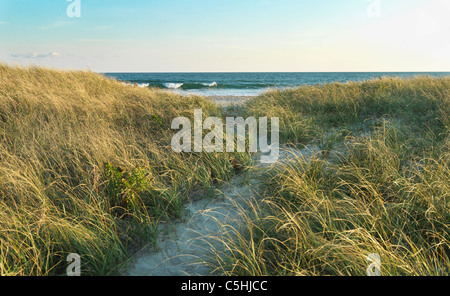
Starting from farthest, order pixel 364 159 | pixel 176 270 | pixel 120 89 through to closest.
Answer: pixel 120 89 < pixel 364 159 < pixel 176 270

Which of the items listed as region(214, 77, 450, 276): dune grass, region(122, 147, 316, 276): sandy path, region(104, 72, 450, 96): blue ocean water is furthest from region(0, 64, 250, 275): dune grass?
region(104, 72, 450, 96): blue ocean water

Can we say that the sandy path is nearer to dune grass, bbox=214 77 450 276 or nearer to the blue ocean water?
dune grass, bbox=214 77 450 276

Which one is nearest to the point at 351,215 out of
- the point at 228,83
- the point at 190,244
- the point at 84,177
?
the point at 190,244

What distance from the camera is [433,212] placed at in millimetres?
2373

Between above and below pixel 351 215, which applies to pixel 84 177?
above

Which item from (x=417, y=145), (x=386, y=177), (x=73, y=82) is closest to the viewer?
(x=386, y=177)

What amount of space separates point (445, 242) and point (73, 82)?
8043 mm

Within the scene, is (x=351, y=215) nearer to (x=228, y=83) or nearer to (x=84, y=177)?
(x=84, y=177)

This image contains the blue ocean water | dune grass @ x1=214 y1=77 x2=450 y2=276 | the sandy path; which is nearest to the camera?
dune grass @ x1=214 y1=77 x2=450 y2=276

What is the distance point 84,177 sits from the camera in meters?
3.18

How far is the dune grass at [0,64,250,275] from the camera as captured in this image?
2164 mm
